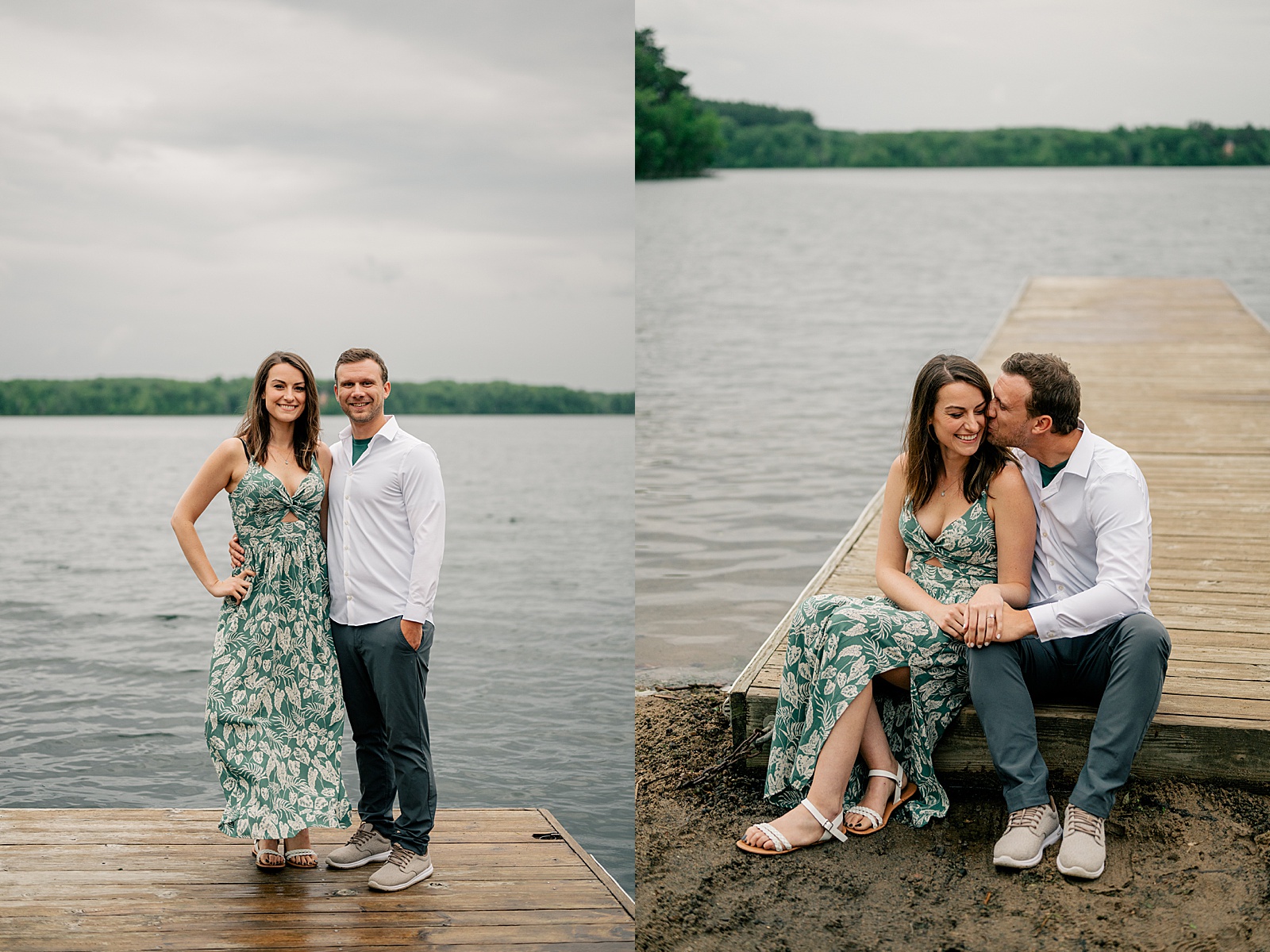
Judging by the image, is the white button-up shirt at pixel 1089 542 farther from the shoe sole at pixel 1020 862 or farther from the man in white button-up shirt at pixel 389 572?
the man in white button-up shirt at pixel 389 572

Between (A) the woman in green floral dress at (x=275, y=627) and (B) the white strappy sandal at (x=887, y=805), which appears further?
(A) the woman in green floral dress at (x=275, y=627)

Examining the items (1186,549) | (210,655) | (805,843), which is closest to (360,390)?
(805,843)

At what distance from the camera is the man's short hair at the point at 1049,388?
10.7 ft

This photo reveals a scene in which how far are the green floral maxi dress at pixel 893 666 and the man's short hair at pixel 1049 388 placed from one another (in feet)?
0.93

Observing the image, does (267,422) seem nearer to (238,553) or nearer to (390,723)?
(238,553)

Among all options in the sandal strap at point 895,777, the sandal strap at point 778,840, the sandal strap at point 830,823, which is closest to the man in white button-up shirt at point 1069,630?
the sandal strap at point 895,777

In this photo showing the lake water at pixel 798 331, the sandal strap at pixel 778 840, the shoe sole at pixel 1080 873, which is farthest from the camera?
the lake water at pixel 798 331

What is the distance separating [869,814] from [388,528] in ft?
5.27

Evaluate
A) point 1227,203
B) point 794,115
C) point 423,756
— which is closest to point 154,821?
point 423,756

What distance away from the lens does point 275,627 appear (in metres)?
3.66

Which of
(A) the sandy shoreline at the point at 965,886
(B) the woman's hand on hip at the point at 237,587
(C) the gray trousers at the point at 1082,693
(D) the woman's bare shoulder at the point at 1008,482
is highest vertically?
(D) the woman's bare shoulder at the point at 1008,482

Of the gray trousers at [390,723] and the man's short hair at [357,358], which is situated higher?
the man's short hair at [357,358]

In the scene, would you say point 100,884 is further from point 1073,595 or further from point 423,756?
point 1073,595

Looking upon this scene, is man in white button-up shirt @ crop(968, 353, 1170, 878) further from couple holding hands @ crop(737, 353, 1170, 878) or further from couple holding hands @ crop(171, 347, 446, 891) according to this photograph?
couple holding hands @ crop(171, 347, 446, 891)
